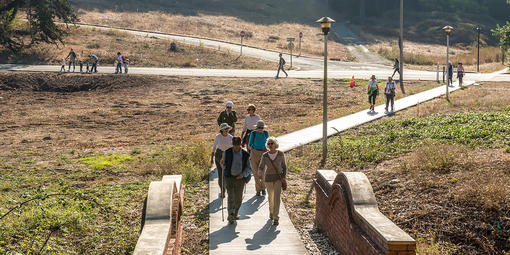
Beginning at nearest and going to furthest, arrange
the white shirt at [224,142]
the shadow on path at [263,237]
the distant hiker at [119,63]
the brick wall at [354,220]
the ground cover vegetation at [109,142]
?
the brick wall at [354,220], the shadow on path at [263,237], the ground cover vegetation at [109,142], the white shirt at [224,142], the distant hiker at [119,63]

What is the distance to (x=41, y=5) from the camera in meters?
37.1

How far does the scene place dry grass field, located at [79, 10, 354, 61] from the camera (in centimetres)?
5472

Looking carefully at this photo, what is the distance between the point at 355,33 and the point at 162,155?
60462 mm

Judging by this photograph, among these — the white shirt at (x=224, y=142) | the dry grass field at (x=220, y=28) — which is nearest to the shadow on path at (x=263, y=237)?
the white shirt at (x=224, y=142)

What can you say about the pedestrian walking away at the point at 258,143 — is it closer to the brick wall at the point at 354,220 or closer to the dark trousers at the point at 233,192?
the dark trousers at the point at 233,192

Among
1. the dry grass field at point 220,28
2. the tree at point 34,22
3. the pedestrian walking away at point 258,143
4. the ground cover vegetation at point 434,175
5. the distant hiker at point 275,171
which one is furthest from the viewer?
the dry grass field at point 220,28

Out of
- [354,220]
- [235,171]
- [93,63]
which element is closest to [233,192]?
[235,171]

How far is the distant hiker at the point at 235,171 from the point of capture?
9.15 m

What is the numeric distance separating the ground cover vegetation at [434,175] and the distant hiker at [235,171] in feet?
4.53

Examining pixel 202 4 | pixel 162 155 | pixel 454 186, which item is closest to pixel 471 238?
pixel 454 186

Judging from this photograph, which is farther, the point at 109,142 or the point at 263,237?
the point at 109,142

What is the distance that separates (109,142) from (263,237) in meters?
11.2

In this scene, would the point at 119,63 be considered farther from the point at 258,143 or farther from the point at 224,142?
the point at 224,142

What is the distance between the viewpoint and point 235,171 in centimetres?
914
